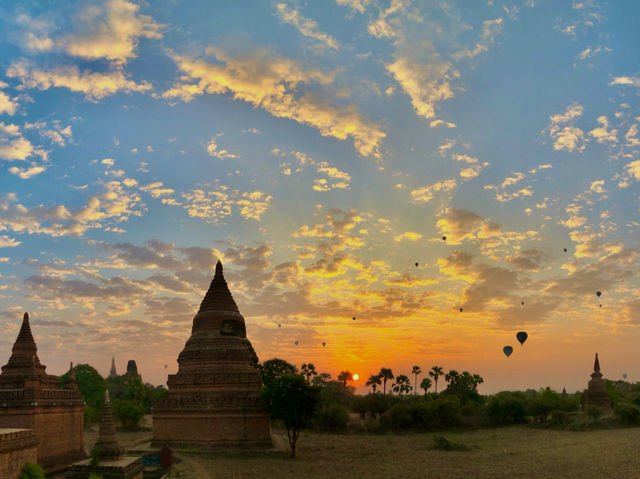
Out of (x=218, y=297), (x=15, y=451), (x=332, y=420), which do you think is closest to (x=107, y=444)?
(x=15, y=451)

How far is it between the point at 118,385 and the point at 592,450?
107 meters

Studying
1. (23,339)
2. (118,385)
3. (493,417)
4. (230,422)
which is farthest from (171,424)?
(118,385)

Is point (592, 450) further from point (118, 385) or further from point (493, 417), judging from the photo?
point (118, 385)

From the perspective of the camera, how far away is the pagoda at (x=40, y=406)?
31.0m

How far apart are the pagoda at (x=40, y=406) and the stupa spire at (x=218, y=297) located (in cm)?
1368

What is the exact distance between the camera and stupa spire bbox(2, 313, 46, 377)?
116ft

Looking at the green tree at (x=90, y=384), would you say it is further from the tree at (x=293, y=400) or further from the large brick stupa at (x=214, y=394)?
the tree at (x=293, y=400)

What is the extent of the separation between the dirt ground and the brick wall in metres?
8.90

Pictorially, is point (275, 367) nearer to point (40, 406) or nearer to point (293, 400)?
point (293, 400)

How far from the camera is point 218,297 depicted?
50.0 metres

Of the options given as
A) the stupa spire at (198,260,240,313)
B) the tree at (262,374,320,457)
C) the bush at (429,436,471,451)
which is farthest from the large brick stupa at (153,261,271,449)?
the bush at (429,436,471,451)

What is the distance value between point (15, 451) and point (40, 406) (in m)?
8.10

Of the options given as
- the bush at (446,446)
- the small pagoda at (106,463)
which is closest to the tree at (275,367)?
the bush at (446,446)

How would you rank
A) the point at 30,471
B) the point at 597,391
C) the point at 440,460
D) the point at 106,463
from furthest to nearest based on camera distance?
the point at 597,391
the point at 440,460
the point at 106,463
the point at 30,471
